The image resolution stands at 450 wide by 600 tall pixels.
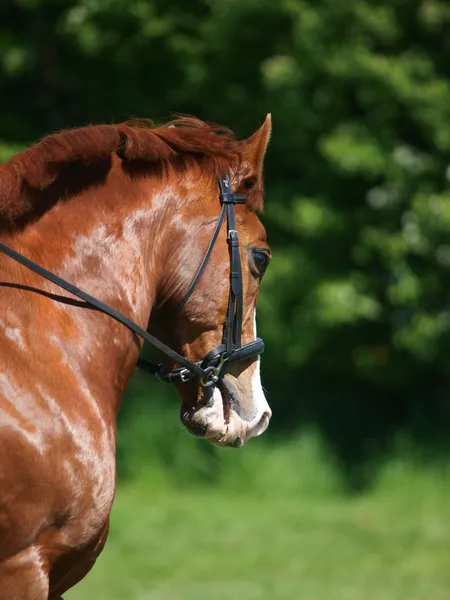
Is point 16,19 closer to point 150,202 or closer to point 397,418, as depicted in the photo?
point 397,418

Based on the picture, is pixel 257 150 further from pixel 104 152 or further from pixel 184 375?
pixel 184 375

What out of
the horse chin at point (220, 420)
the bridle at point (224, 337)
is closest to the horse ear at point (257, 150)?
the bridle at point (224, 337)

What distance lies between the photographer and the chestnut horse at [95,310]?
10.6 ft

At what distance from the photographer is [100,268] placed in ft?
11.7

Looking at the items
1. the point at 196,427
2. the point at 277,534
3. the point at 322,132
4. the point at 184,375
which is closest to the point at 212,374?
the point at 184,375

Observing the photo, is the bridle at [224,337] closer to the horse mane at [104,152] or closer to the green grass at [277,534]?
the horse mane at [104,152]

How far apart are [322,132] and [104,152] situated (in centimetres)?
825

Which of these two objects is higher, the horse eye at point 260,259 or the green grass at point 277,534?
→ the horse eye at point 260,259

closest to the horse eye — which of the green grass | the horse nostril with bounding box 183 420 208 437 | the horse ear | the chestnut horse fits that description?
the chestnut horse

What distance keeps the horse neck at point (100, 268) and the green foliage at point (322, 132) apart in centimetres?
709

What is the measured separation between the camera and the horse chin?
3.73 meters

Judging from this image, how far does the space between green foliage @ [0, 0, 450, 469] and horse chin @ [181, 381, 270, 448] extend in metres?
6.95

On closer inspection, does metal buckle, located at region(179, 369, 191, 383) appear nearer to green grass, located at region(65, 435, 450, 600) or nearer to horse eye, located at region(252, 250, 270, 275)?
horse eye, located at region(252, 250, 270, 275)

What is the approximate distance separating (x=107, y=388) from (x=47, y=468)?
0.40 m
